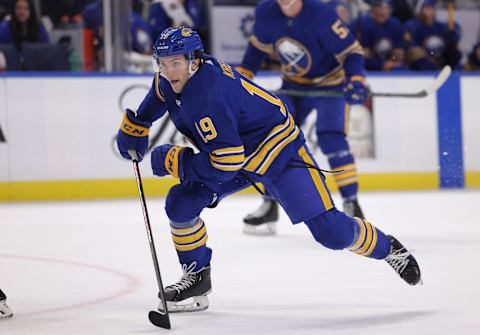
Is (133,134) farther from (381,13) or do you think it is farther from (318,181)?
(381,13)

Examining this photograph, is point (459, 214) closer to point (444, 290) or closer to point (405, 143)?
point (405, 143)

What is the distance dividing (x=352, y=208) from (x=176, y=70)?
2.50m

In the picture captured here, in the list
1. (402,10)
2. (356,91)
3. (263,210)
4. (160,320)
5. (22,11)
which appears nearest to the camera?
(160,320)

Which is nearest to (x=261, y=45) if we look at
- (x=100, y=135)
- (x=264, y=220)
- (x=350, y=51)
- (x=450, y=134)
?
(x=350, y=51)

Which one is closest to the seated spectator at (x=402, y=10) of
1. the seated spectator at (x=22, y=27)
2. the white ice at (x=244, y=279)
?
the white ice at (x=244, y=279)

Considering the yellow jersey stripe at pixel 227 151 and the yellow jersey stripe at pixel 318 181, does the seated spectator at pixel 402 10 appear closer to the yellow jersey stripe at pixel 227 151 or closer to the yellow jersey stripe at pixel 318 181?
the yellow jersey stripe at pixel 318 181

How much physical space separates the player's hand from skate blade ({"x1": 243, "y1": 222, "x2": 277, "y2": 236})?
0.78m

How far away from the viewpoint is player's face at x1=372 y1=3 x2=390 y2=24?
856cm

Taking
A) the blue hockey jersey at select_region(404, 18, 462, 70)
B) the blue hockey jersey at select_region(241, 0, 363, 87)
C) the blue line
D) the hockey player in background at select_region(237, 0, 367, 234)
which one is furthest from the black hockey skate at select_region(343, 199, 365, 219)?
the blue hockey jersey at select_region(404, 18, 462, 70)

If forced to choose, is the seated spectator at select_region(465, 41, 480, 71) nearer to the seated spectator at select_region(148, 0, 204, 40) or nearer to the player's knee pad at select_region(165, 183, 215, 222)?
the seated spectator at select_region(148, 0, 204, 40)

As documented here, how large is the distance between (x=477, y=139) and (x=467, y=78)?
483 mm

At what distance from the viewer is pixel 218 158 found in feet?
9.91

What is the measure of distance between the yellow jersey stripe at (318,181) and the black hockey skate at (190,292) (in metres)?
0.44

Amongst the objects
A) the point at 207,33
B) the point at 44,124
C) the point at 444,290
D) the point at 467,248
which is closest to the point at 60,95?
the point at 44,124
